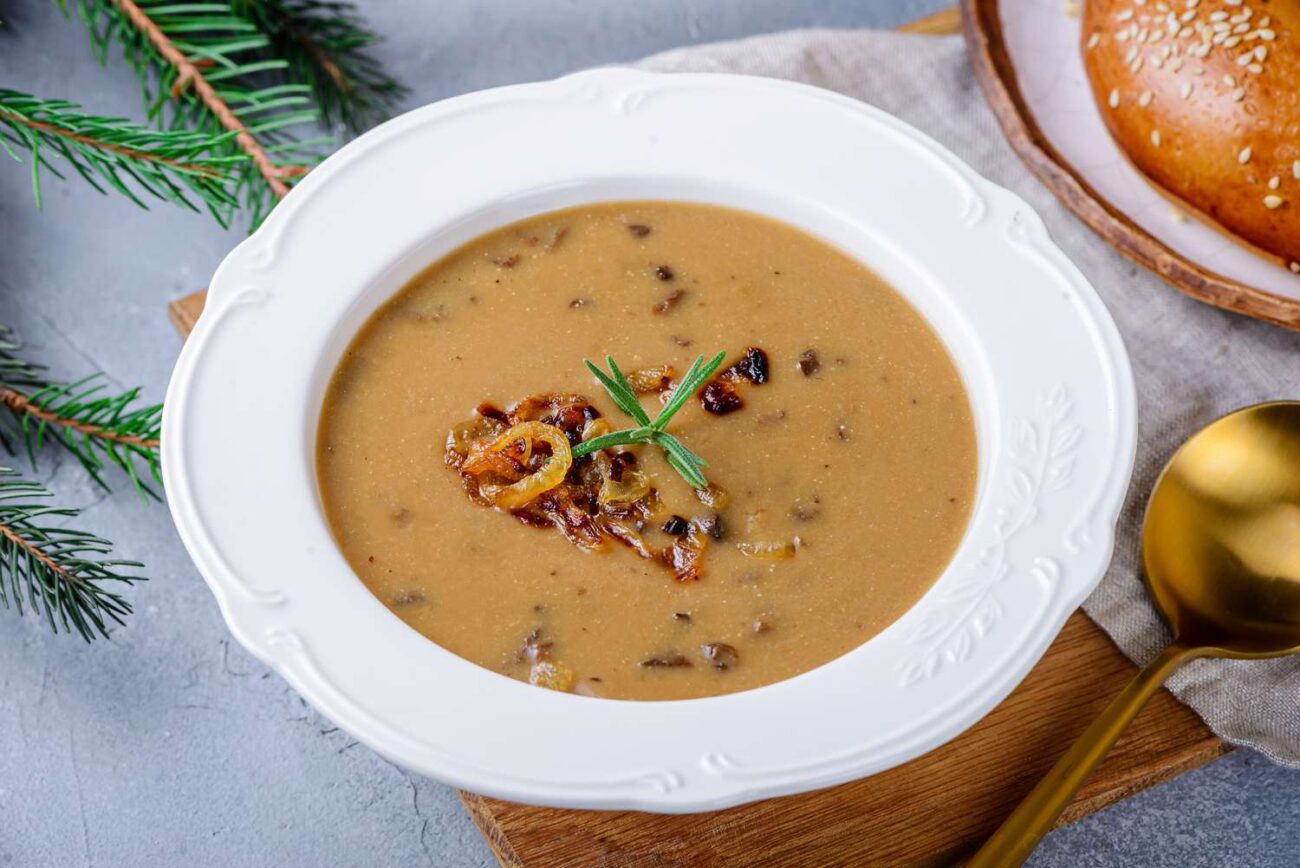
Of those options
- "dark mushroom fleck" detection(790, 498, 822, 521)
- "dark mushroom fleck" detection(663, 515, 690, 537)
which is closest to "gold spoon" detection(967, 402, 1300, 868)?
"dark mushroom fleck" detection(790, 498, 822, 521)

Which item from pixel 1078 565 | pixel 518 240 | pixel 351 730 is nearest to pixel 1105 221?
pixel 1078 565

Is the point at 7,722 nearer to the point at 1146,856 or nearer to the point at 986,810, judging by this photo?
the point at 986,810

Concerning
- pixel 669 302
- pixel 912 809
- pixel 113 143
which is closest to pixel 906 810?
pixel 912 809

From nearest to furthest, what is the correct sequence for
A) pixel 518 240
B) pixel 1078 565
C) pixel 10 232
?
1. pixel 1078 565
2. pixel 518 240
3. pixel 10 232

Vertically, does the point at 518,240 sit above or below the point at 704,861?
above

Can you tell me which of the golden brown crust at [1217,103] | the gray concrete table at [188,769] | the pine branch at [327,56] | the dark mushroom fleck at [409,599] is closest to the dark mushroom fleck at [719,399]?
the dark mushroom fleck at [409,599]

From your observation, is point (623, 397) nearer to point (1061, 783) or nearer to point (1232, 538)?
point (1061, 783)
